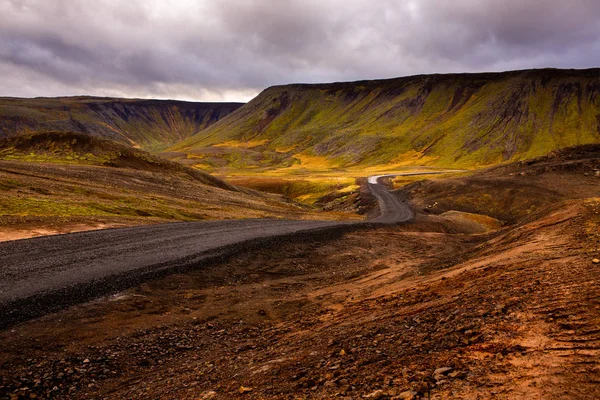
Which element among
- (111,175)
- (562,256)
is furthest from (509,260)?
(111,175)

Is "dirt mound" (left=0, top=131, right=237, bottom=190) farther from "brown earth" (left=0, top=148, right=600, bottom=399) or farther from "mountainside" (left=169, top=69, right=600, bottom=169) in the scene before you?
"mountainside" (left=169, top=69, right=600, bottom=169)

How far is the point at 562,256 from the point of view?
32.4ft

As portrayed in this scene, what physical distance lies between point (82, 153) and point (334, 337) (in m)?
52.8

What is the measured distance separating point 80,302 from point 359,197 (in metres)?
47.2

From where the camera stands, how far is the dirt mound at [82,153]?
1902 inches

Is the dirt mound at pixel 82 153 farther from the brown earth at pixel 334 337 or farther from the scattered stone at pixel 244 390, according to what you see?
the scattered stone at pixel 244 390

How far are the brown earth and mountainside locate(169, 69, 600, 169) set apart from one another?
124 meters

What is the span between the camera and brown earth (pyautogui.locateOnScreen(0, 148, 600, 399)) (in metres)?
5.17

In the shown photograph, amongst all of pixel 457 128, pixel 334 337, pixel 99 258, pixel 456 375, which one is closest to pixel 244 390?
pixel 334 337

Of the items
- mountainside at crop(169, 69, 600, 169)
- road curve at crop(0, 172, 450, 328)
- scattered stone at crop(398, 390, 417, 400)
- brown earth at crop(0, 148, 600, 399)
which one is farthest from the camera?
mountainside at crop(169, 69, 600, 169)

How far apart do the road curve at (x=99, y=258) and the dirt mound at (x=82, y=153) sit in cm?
3265

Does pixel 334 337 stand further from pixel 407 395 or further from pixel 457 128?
pixel 457 128

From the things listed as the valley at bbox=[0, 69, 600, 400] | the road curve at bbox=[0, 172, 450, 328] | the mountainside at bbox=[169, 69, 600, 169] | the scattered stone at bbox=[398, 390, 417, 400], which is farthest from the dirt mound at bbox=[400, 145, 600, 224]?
the mountainside at bbox=[169, 69, 600, 169]

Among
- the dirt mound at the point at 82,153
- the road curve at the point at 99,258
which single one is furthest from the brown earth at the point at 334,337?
the dirt mound at the point at 82,153
